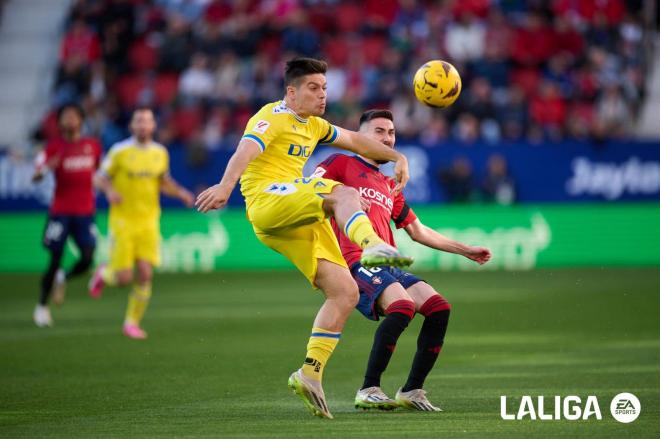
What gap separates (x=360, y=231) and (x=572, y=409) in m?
1.84

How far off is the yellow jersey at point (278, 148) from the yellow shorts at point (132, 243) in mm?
6210

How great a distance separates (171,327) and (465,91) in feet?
36.9

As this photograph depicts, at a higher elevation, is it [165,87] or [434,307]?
[165,87]

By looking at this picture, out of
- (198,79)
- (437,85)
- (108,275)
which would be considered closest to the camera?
(437,85)

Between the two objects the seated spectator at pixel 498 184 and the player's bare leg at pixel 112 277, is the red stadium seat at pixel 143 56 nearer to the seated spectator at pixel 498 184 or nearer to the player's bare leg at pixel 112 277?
the seated spectator at pixel 498 184

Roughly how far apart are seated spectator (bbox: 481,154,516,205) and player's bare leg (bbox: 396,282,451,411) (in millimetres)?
15000

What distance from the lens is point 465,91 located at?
24.0 metres

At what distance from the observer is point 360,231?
24.6 ft

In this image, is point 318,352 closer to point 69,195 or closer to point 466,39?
point 69,195

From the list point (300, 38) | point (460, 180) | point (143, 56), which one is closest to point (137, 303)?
point (460, 180)

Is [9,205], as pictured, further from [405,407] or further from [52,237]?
[405,407]

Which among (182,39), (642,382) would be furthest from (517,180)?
(642,382)

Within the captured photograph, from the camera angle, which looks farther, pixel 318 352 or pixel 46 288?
pixel 46 288

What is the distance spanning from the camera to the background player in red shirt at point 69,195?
14.9 m
